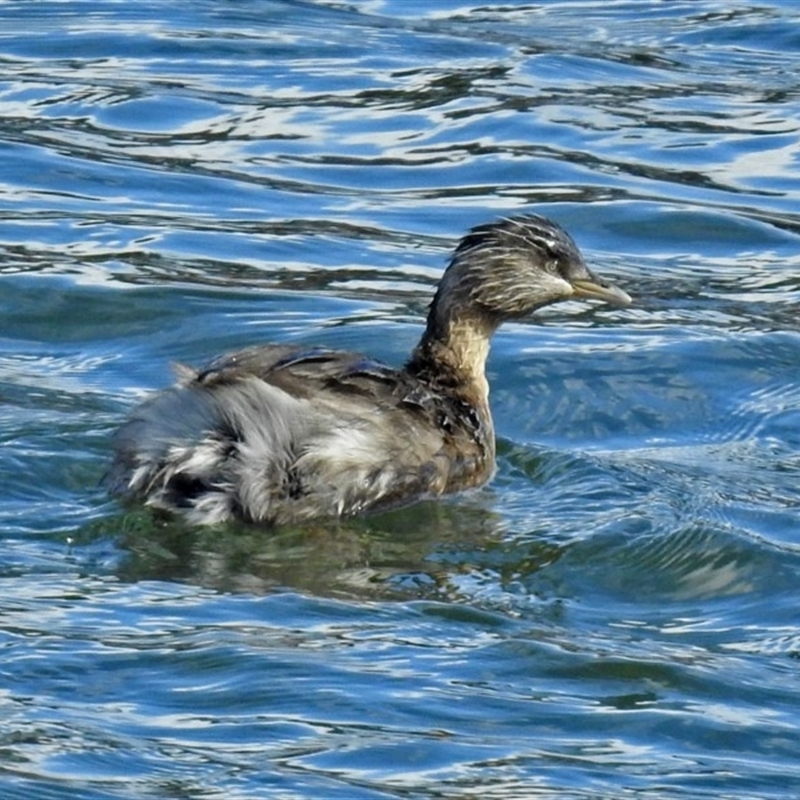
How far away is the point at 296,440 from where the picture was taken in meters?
8.16

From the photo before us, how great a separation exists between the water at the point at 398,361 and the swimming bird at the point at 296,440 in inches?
5.1

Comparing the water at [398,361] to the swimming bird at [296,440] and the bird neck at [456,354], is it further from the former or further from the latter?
the bird neck at [456,354]

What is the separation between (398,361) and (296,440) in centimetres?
252

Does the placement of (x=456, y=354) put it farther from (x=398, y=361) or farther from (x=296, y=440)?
(x=296, y=440)

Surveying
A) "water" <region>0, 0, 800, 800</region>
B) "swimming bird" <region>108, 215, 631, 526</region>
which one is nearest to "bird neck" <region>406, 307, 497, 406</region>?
"swimming bird" <region>108, 215, 631, 526</region>

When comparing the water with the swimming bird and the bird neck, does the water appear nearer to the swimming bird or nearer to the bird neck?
the swimming bird

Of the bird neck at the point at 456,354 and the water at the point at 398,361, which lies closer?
the water at the point at 398,361

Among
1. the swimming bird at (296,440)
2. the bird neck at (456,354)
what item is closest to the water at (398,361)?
the swimming bird at (296,440)

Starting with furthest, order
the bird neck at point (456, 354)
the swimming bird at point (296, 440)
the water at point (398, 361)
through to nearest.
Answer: the bird neck at point (456, 354) → the swimming bird at point (296, 440) → the water at point (398, 361)

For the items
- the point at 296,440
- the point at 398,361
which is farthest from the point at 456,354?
the point at 296,440

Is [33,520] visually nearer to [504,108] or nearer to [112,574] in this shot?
[112,574]

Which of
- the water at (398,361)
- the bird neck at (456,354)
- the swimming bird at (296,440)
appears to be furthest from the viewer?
the bird neck at (456,354)

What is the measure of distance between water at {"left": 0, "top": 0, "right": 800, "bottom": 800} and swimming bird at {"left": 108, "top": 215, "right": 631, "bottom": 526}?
129mm

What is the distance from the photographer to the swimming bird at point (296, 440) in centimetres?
807
